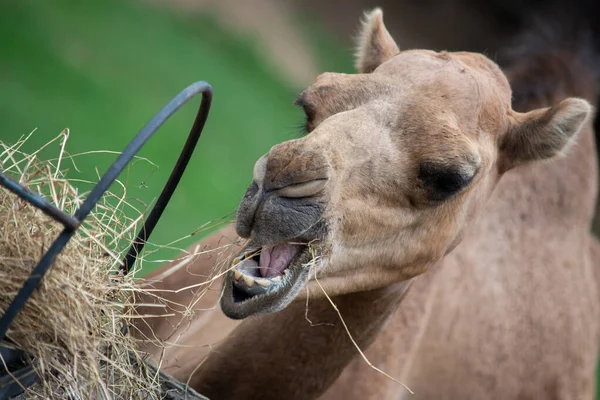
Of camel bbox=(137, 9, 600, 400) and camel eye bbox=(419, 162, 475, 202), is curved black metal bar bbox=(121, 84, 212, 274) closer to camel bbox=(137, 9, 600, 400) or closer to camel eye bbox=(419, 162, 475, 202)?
camel bbox=(137, 9, 600, 400)

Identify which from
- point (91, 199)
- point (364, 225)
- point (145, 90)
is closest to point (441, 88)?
point (364, 225)

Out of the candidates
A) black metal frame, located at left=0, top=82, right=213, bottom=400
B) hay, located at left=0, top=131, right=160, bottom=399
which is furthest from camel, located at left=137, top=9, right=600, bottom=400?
black metal frame, located at left=0, top=82, right=213, bottom=400

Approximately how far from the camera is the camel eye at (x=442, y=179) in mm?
1809

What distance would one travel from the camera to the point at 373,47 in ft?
7.86

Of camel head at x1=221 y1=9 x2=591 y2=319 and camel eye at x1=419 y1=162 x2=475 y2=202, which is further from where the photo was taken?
camel eye at x1=419 y1=162 x2=475 y2=202

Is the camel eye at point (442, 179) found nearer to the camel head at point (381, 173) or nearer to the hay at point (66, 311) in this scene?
the camel head at point (381, 173)

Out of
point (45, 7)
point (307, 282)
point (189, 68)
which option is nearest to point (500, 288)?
point (307, 282)

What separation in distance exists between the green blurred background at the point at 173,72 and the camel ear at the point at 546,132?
2.56 m

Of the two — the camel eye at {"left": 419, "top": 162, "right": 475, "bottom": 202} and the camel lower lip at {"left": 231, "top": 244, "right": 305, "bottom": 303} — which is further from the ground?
the camel lower lip at {"left": 231, "top": 244, "right": 305, "bottom": 303}

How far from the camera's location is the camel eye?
1.81 metres

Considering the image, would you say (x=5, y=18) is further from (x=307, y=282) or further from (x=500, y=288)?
(x=307, y=282)

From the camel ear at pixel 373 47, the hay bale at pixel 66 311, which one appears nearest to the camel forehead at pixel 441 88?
the camel ear at pixel 373 47

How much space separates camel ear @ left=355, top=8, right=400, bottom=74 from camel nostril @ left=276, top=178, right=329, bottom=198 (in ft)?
2.78

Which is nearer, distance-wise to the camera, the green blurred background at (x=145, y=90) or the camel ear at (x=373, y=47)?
the camel ear at (x=373, y=47)
